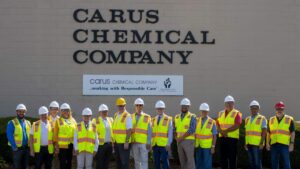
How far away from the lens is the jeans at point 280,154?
16188 mm

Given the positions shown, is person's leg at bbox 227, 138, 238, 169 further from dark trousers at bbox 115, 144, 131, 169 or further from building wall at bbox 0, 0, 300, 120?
building wall at bbox 0, 0, 300, 120

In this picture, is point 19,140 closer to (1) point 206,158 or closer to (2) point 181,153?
(2) point 181,153

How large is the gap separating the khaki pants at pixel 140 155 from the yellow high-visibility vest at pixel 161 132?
324 mm

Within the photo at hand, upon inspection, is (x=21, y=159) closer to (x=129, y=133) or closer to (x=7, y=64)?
(x=129, y=133)

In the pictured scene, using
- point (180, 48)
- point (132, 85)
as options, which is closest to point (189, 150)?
point (132, 85)

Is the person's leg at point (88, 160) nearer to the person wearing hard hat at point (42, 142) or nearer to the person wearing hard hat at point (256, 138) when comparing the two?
the person wearing hard hat at point (42, 142)

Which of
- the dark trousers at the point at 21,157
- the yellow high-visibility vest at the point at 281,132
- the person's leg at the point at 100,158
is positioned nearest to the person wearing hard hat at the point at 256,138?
the yellow high-visibility vest at the point at 281,132

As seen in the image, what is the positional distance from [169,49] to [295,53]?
404 cm

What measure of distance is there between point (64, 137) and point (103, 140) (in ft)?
3.09

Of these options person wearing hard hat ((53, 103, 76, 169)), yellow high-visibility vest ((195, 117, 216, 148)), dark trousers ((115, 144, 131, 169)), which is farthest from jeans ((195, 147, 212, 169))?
person wearing hard hat ((53, 103, 76, 169))

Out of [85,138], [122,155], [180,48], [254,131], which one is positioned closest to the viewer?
[85,138]

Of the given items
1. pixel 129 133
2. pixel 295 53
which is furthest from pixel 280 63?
pixel 129 133

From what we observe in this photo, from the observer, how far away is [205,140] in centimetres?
1612

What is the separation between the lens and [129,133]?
15.9m
